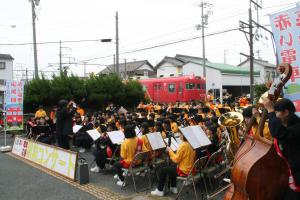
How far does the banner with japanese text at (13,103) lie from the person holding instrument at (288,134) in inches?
431

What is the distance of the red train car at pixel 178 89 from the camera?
81.3 feet

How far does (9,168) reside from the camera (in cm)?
841

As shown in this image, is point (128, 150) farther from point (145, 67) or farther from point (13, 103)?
point (145, 67)

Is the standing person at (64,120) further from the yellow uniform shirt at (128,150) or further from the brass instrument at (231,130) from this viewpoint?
the brass instrument at (231,130)

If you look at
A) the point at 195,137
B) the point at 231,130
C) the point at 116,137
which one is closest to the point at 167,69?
the point at 116,137

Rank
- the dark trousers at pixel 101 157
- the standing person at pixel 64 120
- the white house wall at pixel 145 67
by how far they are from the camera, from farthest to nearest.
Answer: the white house wall at pixel 145 67 < the standing person at pixel 64 120 < the dark trousers at pixel 101 157

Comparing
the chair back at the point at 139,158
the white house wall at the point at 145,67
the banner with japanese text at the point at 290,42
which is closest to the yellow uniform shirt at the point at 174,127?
the chair back at the point at 139,158

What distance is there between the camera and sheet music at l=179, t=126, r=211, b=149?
17.4 feet

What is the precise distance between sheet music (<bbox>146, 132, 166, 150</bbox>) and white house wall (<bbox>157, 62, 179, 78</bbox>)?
34.9 metres

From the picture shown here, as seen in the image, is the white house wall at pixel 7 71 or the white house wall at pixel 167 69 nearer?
the white house wall at pixel 7 71

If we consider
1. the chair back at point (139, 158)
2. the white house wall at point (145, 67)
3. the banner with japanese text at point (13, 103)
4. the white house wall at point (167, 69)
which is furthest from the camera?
the white house wall at point (145, 67)

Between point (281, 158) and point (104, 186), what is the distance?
436 centimetres

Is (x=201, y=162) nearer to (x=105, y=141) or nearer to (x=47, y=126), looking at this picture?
(x=105, y=141)

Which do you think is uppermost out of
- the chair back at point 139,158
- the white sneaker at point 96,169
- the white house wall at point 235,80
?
the white house wall at point 235,80
